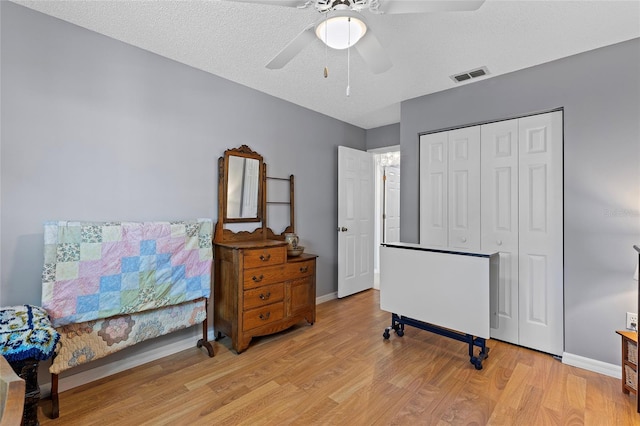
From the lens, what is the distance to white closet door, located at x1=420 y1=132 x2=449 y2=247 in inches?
125

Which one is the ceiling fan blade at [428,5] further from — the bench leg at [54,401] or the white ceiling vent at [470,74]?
the bench leg at [54,401]

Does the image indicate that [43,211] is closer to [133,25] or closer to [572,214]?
[133,25]

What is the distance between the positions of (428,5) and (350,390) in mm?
2278

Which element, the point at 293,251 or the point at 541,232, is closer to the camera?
the point at 541,232

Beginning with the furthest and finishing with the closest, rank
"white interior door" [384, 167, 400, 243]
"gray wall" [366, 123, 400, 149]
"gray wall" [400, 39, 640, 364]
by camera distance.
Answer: "white interior door" [384, 167, 400, 243] → "gray wall" [366, 123, 400, 149] → "gray wall" [400, 39, 640, 364]

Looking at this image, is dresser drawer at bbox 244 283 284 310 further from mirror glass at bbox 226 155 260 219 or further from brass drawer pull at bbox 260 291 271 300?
mirror glass at bbox 226 155 260 219

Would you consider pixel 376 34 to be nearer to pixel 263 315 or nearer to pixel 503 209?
pixel 503 209

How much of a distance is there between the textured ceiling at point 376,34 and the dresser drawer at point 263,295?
198 cm

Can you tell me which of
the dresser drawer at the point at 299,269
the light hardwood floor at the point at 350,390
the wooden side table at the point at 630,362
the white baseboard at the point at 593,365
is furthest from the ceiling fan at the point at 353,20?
the white baseboard at the point at 593,365

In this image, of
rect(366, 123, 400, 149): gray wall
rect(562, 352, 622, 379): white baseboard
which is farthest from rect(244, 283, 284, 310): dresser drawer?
rect(366, 123, 400, 149): gray wall

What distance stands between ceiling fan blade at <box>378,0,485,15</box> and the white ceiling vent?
5.10 feet

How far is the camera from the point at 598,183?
2305 mm

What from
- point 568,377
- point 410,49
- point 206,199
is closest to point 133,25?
point 206,199

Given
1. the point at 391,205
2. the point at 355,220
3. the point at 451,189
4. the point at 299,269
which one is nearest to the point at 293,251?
the point at 299,269
